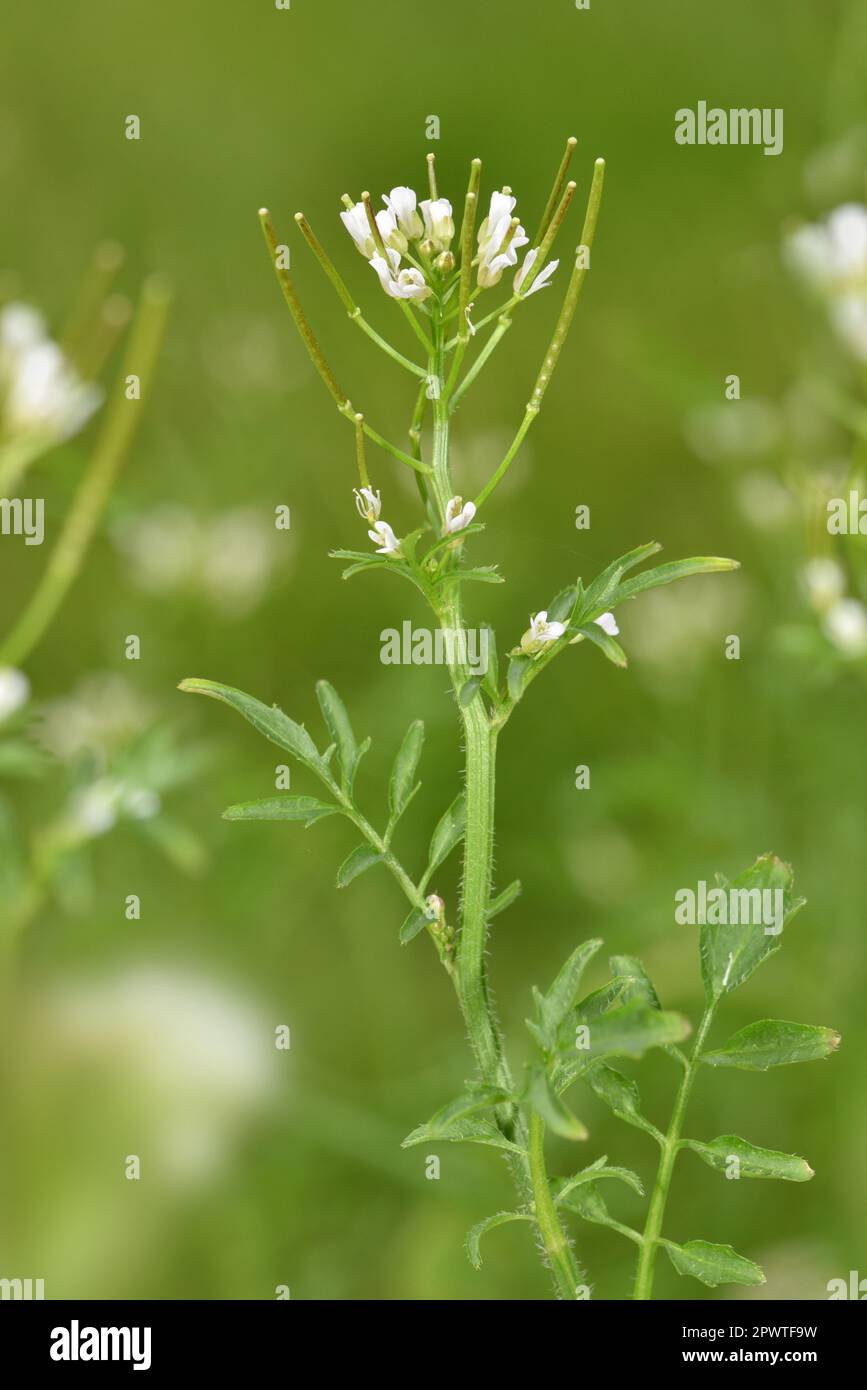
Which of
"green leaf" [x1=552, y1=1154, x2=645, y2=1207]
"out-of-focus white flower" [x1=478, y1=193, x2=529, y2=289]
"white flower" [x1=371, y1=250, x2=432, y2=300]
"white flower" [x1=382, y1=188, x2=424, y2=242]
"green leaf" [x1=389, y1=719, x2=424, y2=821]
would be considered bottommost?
"green leaf" [x1=552, y1=1154, x2=645, y2=1207]

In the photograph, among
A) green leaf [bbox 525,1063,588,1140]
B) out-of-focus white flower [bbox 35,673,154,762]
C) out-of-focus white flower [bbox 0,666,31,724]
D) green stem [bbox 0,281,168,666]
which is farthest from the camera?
out-of-focus white flower [bbox 35,673,154,762]

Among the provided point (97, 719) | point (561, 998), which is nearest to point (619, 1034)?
point (561, 998)

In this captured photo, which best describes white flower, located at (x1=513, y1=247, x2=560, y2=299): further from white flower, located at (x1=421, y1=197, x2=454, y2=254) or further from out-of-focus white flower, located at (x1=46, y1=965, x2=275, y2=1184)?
out-of-focus white flower, located at (x1=46, y1=965, x2=275, y2=1184)

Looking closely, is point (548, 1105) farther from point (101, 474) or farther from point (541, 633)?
point (101, 474)

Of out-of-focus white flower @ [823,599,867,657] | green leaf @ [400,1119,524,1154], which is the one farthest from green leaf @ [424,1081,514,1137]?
out-of-focus white flower @ [823,599,867,657]

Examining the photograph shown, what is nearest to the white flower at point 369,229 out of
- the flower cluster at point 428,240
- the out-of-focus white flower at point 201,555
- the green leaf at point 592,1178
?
the flower cluster at point 428,240

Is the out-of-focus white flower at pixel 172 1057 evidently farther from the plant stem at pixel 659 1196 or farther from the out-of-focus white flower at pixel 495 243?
the out-of-focus white flower at pixel 495 243

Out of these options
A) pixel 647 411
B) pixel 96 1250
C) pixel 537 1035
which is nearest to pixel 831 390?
pixel 647 411
